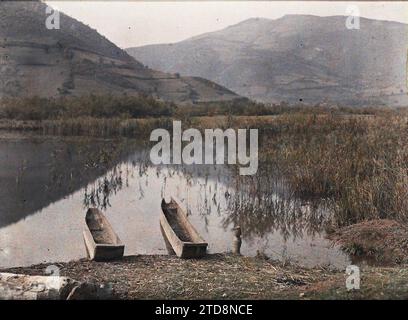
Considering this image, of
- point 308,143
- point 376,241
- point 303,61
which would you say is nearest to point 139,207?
point 376,241

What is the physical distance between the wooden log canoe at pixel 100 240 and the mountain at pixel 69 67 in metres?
21.9

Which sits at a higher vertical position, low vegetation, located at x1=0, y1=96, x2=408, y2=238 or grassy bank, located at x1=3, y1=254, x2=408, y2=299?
low vegetation, located at x1=0, y1=96, x2=408, y2=238

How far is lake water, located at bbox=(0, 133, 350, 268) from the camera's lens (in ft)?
32.8

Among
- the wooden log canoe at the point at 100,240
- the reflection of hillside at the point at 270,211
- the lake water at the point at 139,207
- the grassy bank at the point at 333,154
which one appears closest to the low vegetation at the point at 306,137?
the grassy bank at the point at 333,154

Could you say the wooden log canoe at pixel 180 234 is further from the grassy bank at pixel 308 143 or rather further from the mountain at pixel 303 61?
the mountain at pixel 303 61

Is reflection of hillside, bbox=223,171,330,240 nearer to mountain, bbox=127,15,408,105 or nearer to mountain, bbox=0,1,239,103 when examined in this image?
mountain, bbox=127,15,408,105

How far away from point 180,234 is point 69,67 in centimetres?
2830

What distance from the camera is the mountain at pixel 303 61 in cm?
2874

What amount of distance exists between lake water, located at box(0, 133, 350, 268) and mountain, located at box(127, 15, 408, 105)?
13617 millimetres

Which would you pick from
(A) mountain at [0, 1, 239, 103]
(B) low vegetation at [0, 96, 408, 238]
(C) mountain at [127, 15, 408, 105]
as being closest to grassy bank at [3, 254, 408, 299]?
(B) low vegetation at [0, 96, 408, 238]

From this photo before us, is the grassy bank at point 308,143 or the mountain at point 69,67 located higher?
the mountain at point 69,67

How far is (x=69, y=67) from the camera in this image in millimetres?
36438

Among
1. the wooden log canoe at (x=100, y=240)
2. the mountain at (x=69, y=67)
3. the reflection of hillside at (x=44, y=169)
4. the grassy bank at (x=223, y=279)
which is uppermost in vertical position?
the mountain at (x=69, y=67)

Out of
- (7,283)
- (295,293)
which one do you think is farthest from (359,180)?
(7,283)
